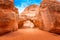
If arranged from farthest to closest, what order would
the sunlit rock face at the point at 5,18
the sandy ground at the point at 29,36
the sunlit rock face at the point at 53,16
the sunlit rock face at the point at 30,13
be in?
1. the sunlit rock face at the point at 30,13
2. the sunlit rock face at the point at 53,16
3. the sunlit rock face at the point at 5,18
4. the sandy ground at the point at 29,36

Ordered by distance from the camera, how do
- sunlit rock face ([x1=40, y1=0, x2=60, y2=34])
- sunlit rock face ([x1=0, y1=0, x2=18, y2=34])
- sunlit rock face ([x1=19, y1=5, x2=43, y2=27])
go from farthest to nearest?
1. sunlit rock face ([x1=19, y1=5, x2=43, y2=27])
2. sunlit rock face ([x1=40, y1=0, x2=60, y2=34])
3. sunlit rock face ([x1=0, y1=0, x2=18, y2=34])

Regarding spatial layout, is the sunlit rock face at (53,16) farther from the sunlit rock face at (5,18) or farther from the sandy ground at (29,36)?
the sunlit rock face at (5,18)

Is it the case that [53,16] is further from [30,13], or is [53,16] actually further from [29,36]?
[30,13]

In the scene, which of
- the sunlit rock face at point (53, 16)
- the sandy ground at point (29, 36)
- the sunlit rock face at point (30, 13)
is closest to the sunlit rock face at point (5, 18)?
the sandy ground at point (29, 36)

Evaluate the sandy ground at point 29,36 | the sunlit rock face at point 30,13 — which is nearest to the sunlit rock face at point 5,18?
the sandy ground at point 29,36

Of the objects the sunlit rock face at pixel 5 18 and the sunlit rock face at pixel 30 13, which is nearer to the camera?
the sunlit rock face at pixel 5 18

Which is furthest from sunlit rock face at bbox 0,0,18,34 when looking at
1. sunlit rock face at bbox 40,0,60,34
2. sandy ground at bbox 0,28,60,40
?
sunlit rock face at bbox 40,0,60,34

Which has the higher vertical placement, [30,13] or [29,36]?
[30,13]

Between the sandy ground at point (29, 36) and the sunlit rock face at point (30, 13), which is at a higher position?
the sunlit rock face at point (30, 13)

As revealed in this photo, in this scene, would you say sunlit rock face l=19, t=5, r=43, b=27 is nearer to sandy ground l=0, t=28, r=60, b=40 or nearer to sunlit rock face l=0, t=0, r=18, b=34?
sunlit rock face l=0, t=0, r=18, b=34

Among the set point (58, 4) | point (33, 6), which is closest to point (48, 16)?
point (58, 4)

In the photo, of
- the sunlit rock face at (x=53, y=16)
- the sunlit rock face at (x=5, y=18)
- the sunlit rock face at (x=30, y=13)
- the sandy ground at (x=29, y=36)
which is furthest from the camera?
the sunlit rock face at (x=30, y=13)

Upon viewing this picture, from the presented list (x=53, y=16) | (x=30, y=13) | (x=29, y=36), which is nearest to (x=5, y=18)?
(x=29, y=36)

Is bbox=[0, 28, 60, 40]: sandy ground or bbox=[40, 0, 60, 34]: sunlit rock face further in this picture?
bbox=[40, 0, 60, 34]: sunlit rock face
